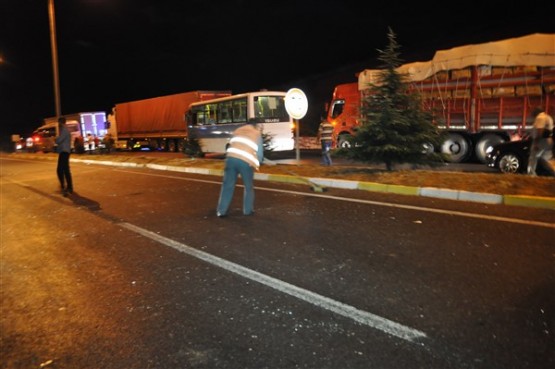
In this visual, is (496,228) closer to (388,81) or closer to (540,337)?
(540,337)

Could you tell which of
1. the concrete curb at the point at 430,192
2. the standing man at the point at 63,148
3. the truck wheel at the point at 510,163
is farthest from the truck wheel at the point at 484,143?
the standing man at the point at 63,148

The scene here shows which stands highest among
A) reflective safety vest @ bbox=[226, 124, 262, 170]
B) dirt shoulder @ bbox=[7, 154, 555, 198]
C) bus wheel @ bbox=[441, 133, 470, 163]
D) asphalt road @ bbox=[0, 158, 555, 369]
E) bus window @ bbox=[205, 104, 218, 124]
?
bus window @ bbox=[205, 104, 218, 124]

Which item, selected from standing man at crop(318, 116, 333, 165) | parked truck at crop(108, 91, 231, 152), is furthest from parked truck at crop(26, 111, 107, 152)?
standing man at crop(318, 116, 333, 165)

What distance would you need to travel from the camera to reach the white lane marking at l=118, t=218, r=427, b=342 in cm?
366

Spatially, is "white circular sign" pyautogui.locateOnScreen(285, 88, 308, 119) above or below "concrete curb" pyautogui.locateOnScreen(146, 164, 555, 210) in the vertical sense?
above

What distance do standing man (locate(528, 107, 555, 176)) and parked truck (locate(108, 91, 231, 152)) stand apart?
18.8m

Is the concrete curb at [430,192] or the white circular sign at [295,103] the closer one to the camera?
the concrete curb at [430,192]

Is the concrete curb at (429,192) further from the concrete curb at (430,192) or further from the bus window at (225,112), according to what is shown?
the bus window at (225,112)

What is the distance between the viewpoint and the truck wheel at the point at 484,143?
1569 centimetres

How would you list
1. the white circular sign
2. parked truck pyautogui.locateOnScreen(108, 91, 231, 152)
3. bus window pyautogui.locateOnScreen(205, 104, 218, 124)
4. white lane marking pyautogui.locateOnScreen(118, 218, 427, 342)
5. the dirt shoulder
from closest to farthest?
white lane marking pyautogui.locateOnScreen(118, 218, 427, 342) < the dirt shoulder < the white circular sign < bus window pyautogui.locateOnScreen(205, 104, 218, 124) < parked truck pyautogui.locateOnScreen(108, 91, 231, 152)

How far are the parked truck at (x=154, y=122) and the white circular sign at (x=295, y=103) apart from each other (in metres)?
12.8

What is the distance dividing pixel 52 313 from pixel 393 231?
4.48 metres

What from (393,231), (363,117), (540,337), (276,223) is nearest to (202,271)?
(276,223)

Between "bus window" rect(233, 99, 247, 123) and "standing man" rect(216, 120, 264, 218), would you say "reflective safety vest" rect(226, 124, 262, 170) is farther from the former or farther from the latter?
"bus window" rect(233, 99, 247, 123)
